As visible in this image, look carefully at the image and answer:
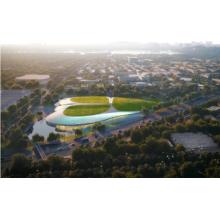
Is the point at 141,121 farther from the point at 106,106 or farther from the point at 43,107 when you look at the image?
the point at 43,107

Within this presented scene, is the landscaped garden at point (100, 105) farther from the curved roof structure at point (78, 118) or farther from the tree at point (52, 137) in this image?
the tree at point (52, 137)

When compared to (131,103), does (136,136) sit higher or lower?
lower

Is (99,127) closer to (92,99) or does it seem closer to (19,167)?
(19,167)

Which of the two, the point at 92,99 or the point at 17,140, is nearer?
the point at 17,140

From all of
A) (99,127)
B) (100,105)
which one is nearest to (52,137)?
(99,127)

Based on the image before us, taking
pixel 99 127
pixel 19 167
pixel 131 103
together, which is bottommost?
pixel 19 167

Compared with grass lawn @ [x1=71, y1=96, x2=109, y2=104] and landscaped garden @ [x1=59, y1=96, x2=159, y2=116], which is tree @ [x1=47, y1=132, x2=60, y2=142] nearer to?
landscaped garden @ [x1=59, y1=96, x2=159, y2=116]

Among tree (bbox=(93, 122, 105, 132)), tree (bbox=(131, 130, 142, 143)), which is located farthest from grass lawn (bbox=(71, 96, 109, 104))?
tree (bbox=(131, 130, 142, 143))
